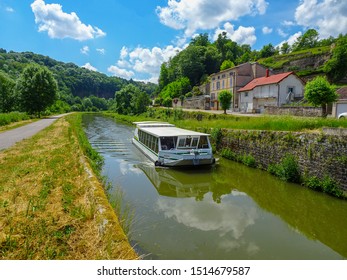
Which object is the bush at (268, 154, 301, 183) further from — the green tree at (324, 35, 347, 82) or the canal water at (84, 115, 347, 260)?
the green tree at (324, 35, 347, 82)

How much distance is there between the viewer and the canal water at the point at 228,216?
5.99m

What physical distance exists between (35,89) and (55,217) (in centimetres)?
4263

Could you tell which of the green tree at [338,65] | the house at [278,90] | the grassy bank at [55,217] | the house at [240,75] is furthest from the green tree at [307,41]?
the grassy bank at [55,217]

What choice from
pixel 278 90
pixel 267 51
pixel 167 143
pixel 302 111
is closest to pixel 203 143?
pixel 167 143

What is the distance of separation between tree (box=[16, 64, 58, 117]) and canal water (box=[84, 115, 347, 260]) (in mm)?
35309

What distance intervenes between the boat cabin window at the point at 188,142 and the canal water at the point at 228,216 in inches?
59.1

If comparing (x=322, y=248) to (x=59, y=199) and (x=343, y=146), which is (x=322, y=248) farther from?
(x=59, y=199)

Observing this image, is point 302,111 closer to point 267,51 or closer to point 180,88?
point 180,88

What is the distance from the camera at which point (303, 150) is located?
10422 millimetres

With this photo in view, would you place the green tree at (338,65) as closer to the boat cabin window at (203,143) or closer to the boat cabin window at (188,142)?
the boat cabin window at (203,143)

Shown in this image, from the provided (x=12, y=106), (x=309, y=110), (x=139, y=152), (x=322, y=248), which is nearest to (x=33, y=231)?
(x=322, y=248)

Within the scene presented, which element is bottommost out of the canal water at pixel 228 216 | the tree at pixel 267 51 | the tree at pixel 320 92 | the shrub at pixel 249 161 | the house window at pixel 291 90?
the canal water at pixel 228 216

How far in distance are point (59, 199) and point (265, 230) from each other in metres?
5.30

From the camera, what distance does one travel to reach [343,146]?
8.81 meters
